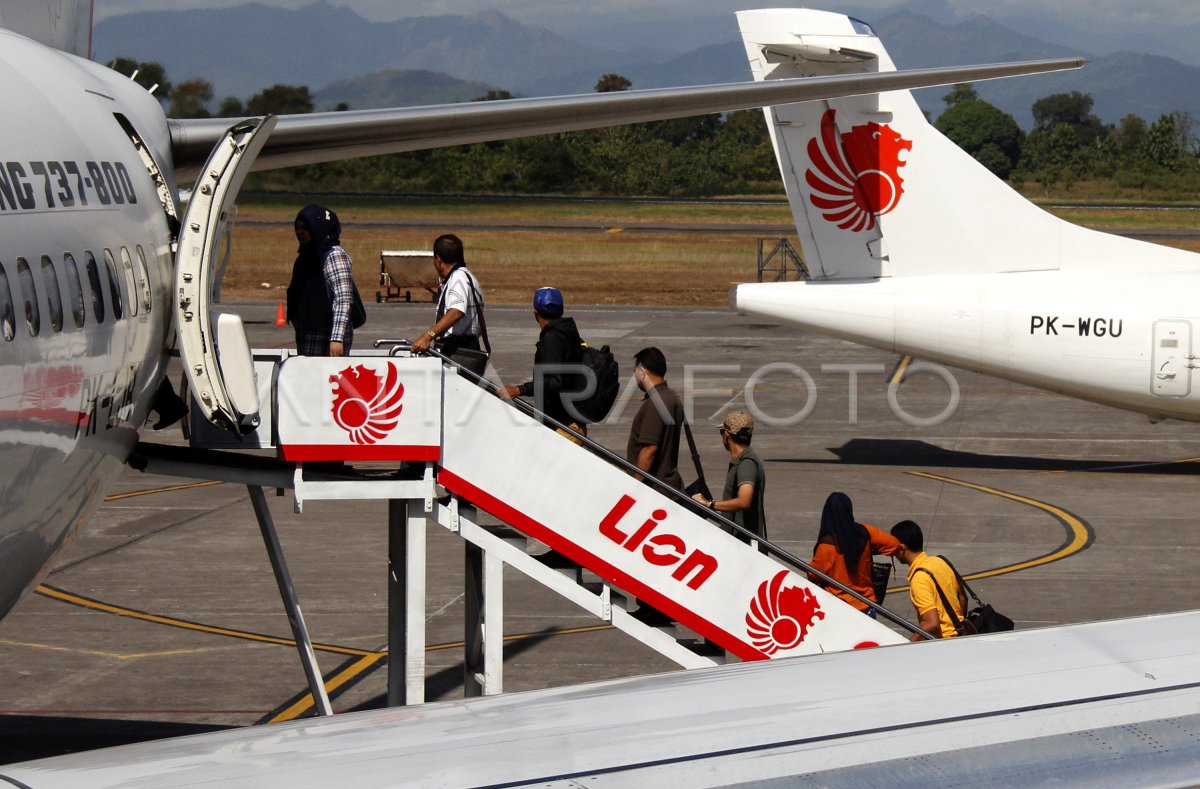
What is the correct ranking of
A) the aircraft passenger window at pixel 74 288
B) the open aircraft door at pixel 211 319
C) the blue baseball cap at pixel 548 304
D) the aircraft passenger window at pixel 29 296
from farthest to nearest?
the blue baseball cap at pixel 548 304 → the open aircraft door at pixel 211 319 → the aircraft passenger window at pixel 74 288 → the aircraft passenger window at pixel 29 296

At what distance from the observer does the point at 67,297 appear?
8.05 meters

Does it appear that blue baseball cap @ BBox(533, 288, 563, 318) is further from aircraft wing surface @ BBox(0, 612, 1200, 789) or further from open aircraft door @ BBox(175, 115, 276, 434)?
aircraft wing surface @ BBox(0, 612, 1200, 789)

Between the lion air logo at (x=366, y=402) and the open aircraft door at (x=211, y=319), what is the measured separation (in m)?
0.99

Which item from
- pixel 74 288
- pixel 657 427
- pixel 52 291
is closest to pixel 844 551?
pixel 657 427

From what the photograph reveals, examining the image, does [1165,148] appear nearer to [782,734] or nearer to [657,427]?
[657,427]

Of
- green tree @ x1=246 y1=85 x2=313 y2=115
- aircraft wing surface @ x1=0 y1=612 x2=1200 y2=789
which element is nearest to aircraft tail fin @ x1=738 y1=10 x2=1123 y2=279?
aircraft wing surface @ x1=0 y1=612 x2=1200 y2=789

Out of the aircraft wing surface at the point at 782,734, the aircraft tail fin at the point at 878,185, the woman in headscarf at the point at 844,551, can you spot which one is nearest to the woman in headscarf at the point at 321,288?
the woman in headscarf at the point at 844,551

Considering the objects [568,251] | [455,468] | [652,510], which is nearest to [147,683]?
[455,468]

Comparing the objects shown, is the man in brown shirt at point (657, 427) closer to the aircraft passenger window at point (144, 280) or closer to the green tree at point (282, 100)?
the aircraft passenger window at point (144, 280)

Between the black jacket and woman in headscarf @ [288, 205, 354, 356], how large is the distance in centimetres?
180

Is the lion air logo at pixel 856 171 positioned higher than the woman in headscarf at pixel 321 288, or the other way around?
the lion air logo at pixel 856 171

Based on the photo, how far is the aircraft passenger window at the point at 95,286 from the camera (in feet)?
28.2

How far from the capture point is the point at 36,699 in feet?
42.2

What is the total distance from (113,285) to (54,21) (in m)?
3.48
